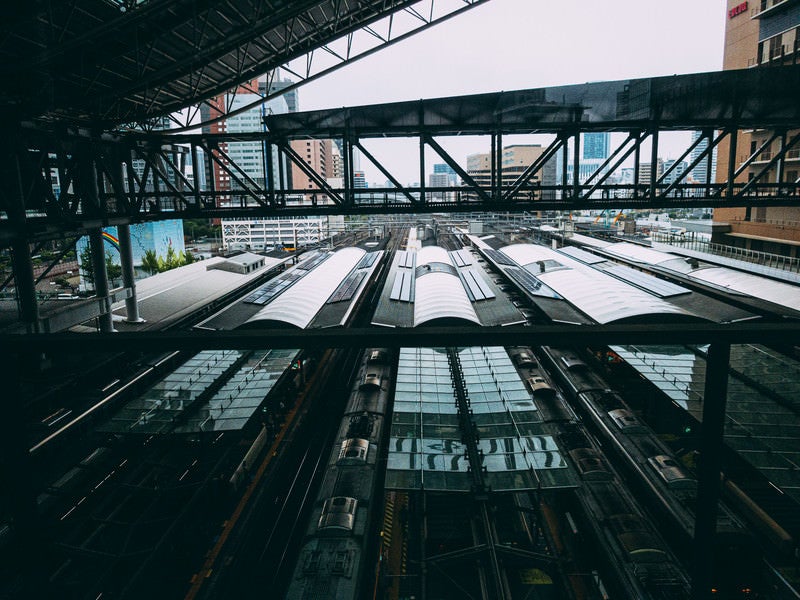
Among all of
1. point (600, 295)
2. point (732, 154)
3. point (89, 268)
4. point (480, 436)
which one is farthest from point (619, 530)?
point (89, 268)

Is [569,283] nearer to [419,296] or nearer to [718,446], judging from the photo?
[419,296]

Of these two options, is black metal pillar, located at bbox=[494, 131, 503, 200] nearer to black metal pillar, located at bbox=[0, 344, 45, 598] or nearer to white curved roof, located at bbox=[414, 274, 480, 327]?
Answer: white curved roof, located at bbox=[414, 274, 480, 327]

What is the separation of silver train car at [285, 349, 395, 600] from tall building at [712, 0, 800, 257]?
71.1 ft

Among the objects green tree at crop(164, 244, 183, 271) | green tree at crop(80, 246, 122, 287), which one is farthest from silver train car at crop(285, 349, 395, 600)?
green tree at crop(164, 244, 183, 271)

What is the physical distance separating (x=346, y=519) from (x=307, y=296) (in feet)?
42.2

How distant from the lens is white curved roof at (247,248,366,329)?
17.0m

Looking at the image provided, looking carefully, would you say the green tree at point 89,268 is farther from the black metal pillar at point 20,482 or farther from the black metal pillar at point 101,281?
the black metal pillar at point 20,482

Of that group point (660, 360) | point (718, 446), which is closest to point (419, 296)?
point (660, 360)

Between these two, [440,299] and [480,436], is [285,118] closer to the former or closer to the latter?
[480,436]

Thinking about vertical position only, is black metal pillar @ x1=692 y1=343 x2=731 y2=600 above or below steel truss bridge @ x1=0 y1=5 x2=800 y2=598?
below

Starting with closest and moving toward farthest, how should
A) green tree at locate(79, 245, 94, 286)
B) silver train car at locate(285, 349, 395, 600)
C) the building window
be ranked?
silver train car at locate(285, 349, 395, 600) < the building window < green tree at locate(79, 245, 94, 286)

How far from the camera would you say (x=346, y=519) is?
25.3ft

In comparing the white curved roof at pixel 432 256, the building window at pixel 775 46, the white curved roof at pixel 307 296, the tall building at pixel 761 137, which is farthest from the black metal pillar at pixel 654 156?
the building window at pixel 775 46

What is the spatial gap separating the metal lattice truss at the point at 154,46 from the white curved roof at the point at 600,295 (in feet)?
33.3
